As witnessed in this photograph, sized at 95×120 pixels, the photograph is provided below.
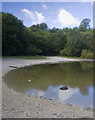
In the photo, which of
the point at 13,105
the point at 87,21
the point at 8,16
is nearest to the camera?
the point at 13,105

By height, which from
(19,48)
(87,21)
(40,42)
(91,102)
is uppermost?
(87,21)

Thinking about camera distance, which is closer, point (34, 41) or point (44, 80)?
point (44, 80)

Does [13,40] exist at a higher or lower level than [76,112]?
higher

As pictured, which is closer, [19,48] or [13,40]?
[13,40]

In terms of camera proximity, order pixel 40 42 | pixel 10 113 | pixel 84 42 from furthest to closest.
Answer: pixel 40 42, pixel 84 42, pixel 10 113

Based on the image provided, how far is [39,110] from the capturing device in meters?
3.38

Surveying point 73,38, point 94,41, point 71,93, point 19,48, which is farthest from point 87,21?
point 71,93

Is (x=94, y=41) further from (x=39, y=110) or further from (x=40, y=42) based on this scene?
(x=39, y=110)

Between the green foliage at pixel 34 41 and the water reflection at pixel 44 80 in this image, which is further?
the green foliage at pixel 34 41

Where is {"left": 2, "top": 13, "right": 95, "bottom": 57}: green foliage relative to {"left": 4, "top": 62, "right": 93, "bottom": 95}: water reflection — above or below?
above

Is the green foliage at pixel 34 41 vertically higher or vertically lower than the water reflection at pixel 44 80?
higher

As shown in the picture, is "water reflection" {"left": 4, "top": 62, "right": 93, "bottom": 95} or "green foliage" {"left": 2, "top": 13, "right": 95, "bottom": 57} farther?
"green foliage" {"left": 2, "top": 13, "right": 95, "bottom": 57}

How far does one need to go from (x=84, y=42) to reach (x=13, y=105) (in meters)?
24.9

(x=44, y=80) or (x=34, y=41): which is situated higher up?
(x=34, y=41)
